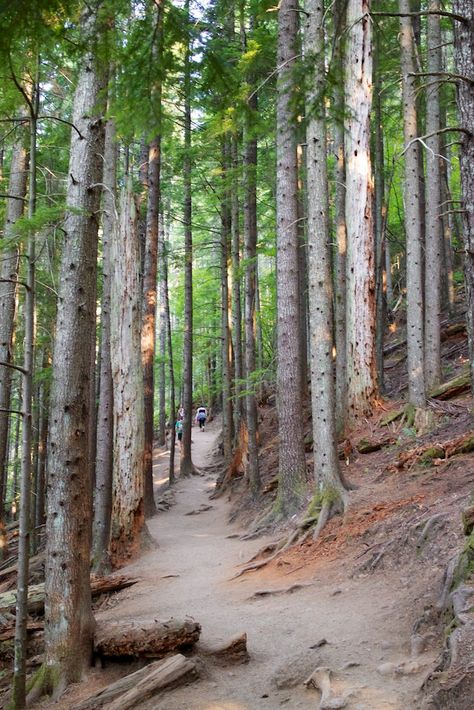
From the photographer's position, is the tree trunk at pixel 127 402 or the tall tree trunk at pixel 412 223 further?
the tall tree trunk at pixel 412 223

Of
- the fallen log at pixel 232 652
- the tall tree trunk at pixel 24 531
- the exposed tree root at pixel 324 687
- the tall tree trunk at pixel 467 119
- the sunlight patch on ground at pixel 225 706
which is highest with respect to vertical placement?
the tall tree trunk at pixel 467 119

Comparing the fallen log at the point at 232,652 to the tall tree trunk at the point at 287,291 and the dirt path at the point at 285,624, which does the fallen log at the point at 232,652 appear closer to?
the dirt path at the point at 285,624

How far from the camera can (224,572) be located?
888 centimetres

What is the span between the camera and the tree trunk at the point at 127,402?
10.3 m

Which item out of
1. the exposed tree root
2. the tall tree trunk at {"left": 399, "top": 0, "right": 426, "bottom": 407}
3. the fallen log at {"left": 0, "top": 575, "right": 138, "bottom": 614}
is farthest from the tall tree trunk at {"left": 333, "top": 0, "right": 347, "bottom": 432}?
the exposed tree root

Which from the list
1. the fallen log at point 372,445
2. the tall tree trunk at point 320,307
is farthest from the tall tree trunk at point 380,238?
the tall tree trunk at point 320,307

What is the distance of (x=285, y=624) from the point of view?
5.90 meters

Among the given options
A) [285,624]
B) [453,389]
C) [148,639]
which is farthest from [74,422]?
[453,389]

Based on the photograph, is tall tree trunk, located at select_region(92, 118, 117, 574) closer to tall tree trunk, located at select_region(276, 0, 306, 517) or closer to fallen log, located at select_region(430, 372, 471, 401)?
tall tree trunk, located at select_region(276, 0, 306, 517)

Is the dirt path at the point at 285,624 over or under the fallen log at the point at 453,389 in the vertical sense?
under

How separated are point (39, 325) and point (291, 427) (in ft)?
26.4

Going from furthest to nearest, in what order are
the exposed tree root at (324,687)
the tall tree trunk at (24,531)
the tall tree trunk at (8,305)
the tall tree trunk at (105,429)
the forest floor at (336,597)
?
the tall tree trunk at (8,305) < the tall tree trunk at (105,429) < the tall tree trunk at (24,531) < the forest floor at (336,597) < the exposed tree root at (324,687)

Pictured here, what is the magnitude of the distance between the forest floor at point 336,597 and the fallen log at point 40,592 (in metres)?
0.25

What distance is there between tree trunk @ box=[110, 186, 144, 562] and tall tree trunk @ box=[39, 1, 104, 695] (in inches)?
179
